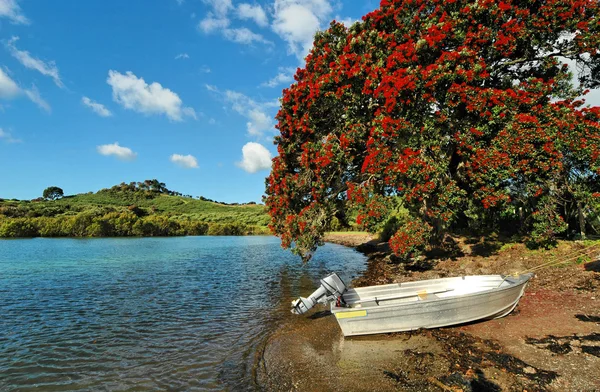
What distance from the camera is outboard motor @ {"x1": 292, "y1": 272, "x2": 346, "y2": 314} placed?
10859 millimetres

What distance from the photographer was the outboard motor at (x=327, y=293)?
10859 millimetres

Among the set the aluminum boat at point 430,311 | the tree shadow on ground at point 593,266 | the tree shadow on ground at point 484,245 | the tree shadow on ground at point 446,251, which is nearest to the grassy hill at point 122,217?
the tree shadow on ground at point 446,251

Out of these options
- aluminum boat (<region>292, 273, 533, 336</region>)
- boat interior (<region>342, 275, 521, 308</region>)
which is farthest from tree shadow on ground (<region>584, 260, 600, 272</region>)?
aluminum boat (<region>292, 273, 533, 336</region>)

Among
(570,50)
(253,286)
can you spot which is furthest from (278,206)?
(570,50)

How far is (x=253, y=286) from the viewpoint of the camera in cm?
2028

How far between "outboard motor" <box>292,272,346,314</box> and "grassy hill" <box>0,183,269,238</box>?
29.6m

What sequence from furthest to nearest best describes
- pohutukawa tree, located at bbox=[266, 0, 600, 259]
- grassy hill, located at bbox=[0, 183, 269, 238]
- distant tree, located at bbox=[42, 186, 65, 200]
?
distant tree, located at bbox=[42, 186, 65, 200], grassy hill, located at bbox=[0, 183, 269, 238], pohutukawa tree, located at bbox=[266, 0, 600, 259]

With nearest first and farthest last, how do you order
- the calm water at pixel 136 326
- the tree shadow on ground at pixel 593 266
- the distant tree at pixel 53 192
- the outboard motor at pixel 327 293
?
the calm water at pixel 136 326 → the outboard motor at pixel 327 293 → the tree shadow on ground at pixel 593 266 → the distant tree at pixel 53 192

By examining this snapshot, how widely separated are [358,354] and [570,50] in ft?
64.7

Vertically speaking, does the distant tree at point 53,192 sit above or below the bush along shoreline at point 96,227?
above

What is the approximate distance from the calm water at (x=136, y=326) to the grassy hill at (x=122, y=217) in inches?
832

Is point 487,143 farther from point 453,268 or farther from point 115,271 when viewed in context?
point 115,271

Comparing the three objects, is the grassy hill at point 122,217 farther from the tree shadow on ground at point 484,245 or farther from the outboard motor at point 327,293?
the outboard motor at point 327,293

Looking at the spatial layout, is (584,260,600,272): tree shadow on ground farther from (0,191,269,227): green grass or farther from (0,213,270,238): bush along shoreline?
(0,191,269,227): green grass
